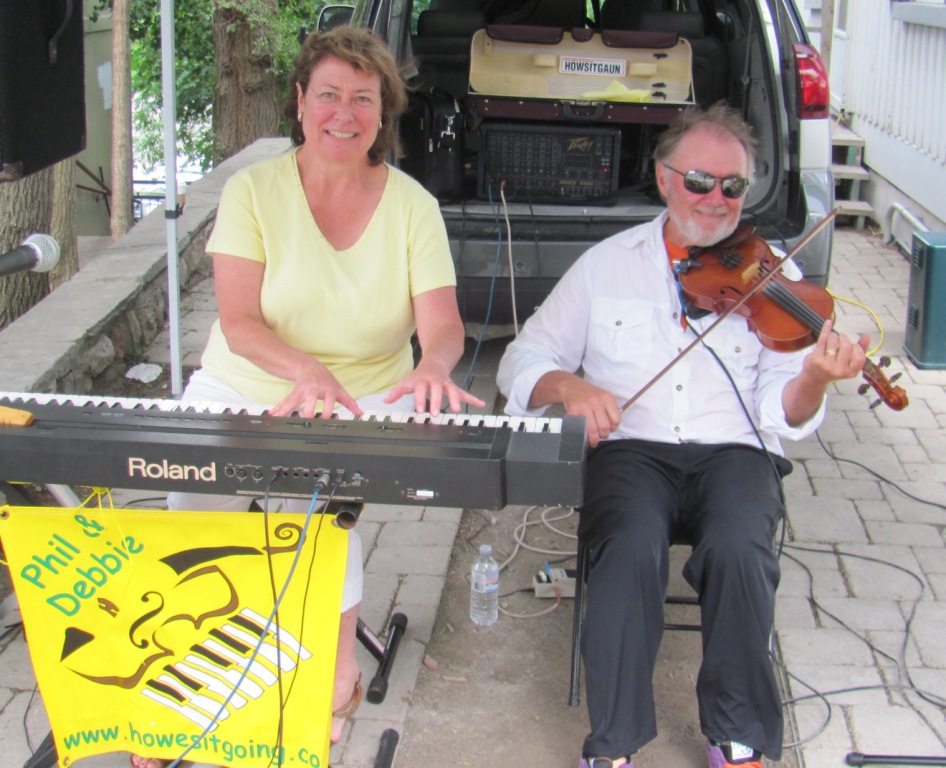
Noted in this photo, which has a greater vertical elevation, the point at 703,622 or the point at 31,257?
the point at 31,257

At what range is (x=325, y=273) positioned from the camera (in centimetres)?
239

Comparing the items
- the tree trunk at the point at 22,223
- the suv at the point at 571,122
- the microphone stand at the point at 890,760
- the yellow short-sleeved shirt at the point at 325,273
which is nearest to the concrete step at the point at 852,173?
the suv at the point at 571,122

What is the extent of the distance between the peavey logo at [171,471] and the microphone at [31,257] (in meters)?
0.36

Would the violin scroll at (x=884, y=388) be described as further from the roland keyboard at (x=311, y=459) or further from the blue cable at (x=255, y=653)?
the blue cable at (x=255, y=653)

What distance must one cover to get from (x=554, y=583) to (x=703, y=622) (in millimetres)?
748

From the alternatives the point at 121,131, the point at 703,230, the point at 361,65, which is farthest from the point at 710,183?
the point at 121,131

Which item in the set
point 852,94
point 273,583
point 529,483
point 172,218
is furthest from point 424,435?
point 852,94

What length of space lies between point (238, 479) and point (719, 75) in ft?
11.0

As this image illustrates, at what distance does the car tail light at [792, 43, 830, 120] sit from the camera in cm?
378

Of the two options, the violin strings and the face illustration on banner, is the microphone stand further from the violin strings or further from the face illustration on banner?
the face illustration on banner

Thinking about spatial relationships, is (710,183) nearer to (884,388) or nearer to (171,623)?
(884,388)

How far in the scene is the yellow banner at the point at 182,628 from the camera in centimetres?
202

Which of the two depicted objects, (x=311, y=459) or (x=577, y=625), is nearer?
(x=311, y=459)

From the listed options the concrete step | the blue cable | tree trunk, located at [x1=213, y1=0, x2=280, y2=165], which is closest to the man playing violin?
the blue cable
